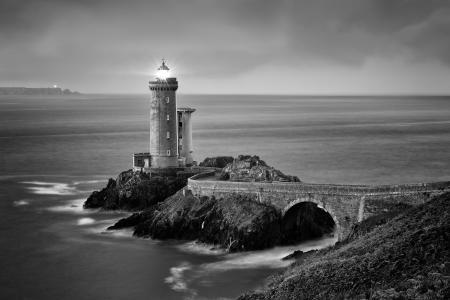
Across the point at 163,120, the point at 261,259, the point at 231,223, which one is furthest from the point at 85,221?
the point at 261,259

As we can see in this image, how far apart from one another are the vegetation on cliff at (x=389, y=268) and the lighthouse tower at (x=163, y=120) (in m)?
27.9

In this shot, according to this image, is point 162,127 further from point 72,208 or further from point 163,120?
point 72,208

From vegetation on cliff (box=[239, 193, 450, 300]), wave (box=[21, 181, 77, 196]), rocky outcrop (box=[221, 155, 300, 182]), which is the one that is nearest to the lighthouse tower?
rocky outcrop (box=[221, 155, 300, 182])

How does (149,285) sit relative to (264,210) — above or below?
below

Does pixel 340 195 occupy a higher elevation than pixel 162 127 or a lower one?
lower

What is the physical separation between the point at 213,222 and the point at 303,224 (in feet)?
18.8

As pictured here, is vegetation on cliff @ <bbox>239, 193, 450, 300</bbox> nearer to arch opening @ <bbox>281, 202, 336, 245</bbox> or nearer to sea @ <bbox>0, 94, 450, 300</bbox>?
sea @ <bbox>0, 94, 450, 300</bbox>

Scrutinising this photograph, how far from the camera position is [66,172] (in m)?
76.5

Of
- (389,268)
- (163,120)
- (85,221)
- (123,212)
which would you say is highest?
(163,120)

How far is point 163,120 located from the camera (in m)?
55.8

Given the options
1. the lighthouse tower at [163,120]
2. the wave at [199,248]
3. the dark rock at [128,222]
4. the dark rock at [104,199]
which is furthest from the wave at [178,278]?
the lighthouse tower at [163,120]

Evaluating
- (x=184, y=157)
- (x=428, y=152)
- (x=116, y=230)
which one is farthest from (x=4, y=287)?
(x=428, y=152)

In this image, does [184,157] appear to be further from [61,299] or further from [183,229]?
[61,299]

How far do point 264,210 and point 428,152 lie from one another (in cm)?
5993
